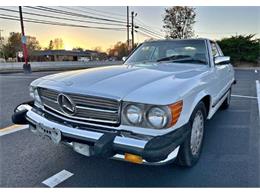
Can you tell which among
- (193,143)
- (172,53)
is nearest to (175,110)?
(193,143)

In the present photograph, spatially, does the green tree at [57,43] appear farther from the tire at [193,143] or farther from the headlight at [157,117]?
the headlight at [157,117]

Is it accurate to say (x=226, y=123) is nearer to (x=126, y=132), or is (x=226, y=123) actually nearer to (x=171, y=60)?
(x=171, y=60)

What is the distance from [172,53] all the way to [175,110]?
83.3 inches

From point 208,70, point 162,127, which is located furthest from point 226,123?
point 162,127

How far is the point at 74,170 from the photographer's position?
2.71m

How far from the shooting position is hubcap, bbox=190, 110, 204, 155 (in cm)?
273

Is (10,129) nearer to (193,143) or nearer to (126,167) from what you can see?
(126,167)

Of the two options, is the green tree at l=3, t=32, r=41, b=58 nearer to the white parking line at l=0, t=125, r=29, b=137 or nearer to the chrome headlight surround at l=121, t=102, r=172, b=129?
the white parking line at l=0, t=125, r=29, b=137

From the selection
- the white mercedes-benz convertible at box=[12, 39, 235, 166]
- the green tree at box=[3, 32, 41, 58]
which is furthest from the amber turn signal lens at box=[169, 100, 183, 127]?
the green tree at box=[3, 32, 41, 58]

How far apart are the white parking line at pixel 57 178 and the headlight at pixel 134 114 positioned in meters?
1.10

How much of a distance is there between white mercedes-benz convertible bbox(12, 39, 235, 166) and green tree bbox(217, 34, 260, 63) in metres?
27.4

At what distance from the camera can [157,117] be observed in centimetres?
204

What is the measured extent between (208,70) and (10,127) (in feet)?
11.7

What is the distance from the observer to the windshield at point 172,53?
12.2 feet
